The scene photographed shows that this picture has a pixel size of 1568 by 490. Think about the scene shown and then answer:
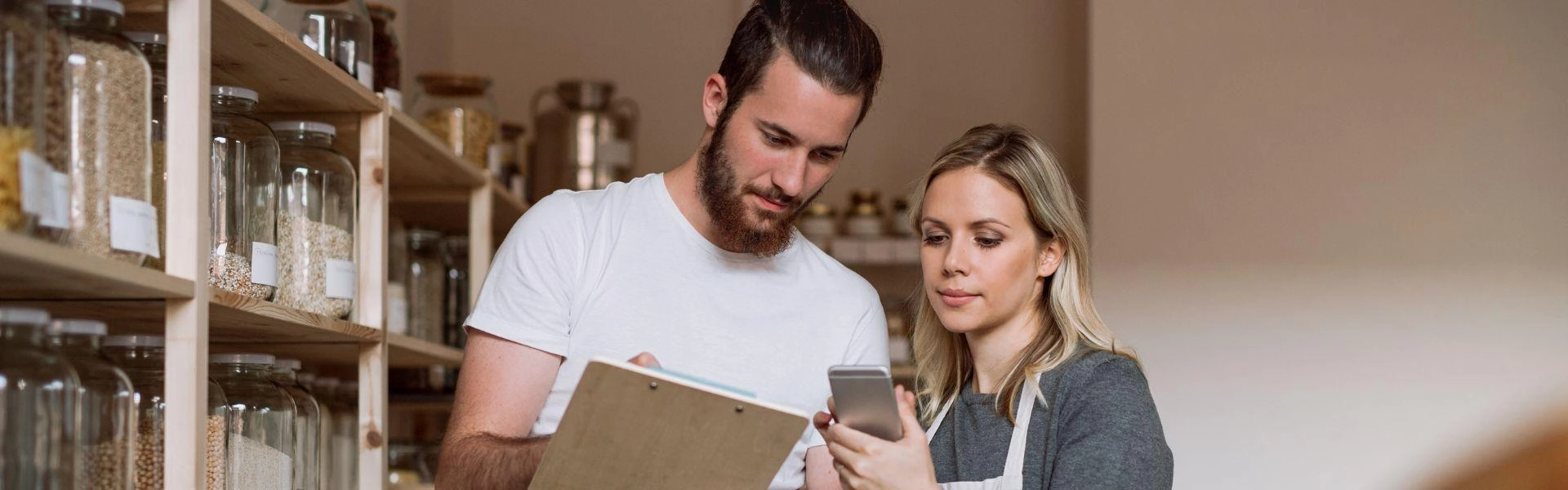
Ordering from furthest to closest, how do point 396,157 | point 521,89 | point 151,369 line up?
1. point 521,89
2. point 396,157
3. point 151,369

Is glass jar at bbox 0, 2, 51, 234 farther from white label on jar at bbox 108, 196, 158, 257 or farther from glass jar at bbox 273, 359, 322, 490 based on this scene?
glass jar at bbox 273, 359, 322, 490

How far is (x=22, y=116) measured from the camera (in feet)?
3.33

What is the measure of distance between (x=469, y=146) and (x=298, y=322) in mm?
1333

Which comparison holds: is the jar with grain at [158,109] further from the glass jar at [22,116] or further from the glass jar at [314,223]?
the glass jar at [314,223]

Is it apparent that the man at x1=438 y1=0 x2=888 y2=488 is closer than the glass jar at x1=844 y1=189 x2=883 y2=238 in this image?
Yes

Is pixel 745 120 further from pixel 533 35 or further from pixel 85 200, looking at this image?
pixel 533 35

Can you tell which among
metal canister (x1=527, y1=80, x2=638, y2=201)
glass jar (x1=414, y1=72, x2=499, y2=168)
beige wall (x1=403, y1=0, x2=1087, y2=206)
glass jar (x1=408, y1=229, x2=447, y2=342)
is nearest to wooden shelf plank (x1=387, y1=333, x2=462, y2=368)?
glass jar (x1=408, y1=229, x2=447, y2=342)

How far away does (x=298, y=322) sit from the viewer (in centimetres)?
163

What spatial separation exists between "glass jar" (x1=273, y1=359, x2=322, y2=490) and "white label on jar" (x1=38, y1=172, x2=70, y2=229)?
665 millimetres

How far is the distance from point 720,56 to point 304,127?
2664mm

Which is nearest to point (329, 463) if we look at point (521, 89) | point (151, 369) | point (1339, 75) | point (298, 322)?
point (298, 322)

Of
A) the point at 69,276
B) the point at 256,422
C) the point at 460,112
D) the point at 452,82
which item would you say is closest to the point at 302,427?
the point at 256,422

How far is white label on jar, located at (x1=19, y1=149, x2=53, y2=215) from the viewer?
991mm

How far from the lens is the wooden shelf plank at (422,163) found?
2227 millimetres
